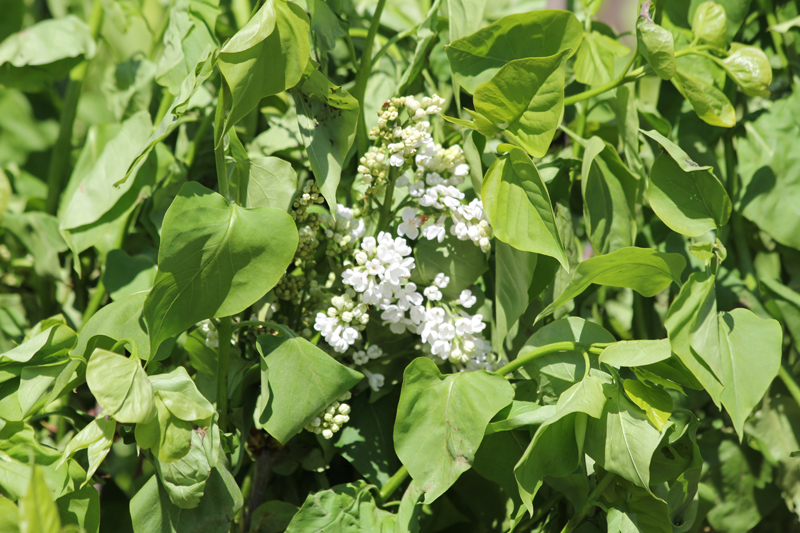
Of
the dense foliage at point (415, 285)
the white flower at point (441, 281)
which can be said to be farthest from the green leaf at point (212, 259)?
the white flower at point (441, 281)

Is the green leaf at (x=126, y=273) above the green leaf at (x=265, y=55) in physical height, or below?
below

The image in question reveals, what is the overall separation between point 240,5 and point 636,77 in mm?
407

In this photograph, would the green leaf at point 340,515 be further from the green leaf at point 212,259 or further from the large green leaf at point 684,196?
the large green leaf at point 684,196

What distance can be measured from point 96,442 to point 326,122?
22cm

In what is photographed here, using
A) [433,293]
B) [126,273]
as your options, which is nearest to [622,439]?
[433,293]

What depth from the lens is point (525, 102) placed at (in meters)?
0.33

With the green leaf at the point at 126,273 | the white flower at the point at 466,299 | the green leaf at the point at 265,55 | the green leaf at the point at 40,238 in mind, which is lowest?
the green leaf at the point at 40,238

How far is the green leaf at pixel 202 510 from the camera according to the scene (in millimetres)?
340

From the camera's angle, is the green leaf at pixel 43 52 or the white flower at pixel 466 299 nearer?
the white flower at pixel 466 299

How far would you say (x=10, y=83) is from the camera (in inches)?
20.3

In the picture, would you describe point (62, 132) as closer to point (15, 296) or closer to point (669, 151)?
point (15, 296)

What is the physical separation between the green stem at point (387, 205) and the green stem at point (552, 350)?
0.12m

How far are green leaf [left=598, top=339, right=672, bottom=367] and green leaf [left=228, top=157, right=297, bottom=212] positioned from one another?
0.68 feet

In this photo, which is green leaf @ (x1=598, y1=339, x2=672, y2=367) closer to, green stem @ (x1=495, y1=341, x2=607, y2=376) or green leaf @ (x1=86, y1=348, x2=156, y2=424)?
green stem @ (x1=495, y1=341, x2=607, y2=376)
